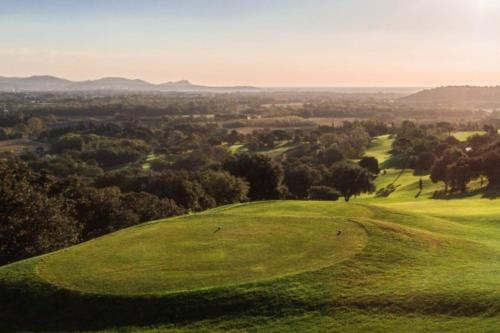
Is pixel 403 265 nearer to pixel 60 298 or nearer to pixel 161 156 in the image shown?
pixel 60 298

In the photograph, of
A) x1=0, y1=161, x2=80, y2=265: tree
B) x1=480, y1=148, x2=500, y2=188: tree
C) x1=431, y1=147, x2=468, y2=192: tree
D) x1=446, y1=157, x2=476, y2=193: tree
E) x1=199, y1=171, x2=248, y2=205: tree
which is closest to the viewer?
x1=0, y1=161, x2=80, y2=265: tree

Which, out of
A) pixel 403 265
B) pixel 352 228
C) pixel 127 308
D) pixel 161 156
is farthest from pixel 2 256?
pixel 161 156

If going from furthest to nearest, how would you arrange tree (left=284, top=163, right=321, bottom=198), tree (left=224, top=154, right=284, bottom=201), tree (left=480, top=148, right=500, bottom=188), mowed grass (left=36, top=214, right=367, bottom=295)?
1. tree (left=284, top=163, right=321, bottom=198)
2. tree (left=224, top=154, right=284, bottom=201)
3. tree (left=480, top=148, right=500, bottom=188)
4. mowed grass (left=36, top=214, right=367, bottom=295)

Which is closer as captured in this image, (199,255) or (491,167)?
(199,255)

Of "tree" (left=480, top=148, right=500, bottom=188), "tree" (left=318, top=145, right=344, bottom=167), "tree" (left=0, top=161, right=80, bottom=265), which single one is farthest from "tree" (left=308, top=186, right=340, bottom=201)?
"tree" (left=0, top=161, right=80, bottom=265)

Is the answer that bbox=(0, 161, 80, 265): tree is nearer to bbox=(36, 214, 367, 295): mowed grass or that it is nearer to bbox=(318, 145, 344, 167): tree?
bbox=(36, 214, 367, 295): mowed grass

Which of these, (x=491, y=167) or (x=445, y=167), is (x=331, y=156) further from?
(x=491, y=167)


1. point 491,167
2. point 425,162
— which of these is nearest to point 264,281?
point 491,167
